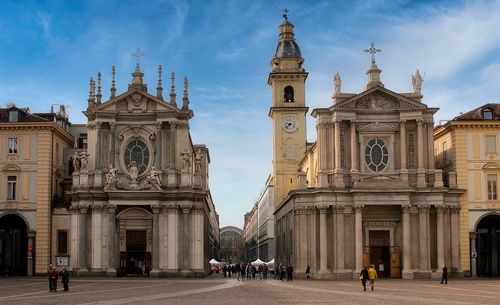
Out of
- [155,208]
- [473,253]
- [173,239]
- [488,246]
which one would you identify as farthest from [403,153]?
[155,208]

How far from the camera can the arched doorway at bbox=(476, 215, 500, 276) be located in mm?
76750

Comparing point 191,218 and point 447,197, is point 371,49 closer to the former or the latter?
point 447,197

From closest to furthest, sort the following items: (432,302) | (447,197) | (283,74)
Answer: (432,302), (447,197), (283,74)

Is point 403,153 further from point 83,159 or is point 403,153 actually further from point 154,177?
point 83,159

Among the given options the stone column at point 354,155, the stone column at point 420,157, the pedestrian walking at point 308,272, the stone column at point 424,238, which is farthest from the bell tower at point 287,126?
the stone column at point 424,238

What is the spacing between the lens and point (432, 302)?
37375mm

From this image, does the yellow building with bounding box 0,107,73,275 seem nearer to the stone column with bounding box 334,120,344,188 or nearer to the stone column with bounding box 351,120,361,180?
the stone column with bounding box 334,120,344,188

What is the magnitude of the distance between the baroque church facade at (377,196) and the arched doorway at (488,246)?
20.8ft

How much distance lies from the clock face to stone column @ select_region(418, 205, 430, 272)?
31.9m

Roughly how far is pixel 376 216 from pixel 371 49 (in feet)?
56.1

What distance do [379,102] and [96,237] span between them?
3012 cm

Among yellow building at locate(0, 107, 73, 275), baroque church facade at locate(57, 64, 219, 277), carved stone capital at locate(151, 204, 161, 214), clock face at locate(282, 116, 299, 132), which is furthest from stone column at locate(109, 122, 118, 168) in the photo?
clock face at locate(282, 116, 299, 132)

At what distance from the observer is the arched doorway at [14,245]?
79438 mm

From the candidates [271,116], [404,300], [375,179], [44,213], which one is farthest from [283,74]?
[404,300]
